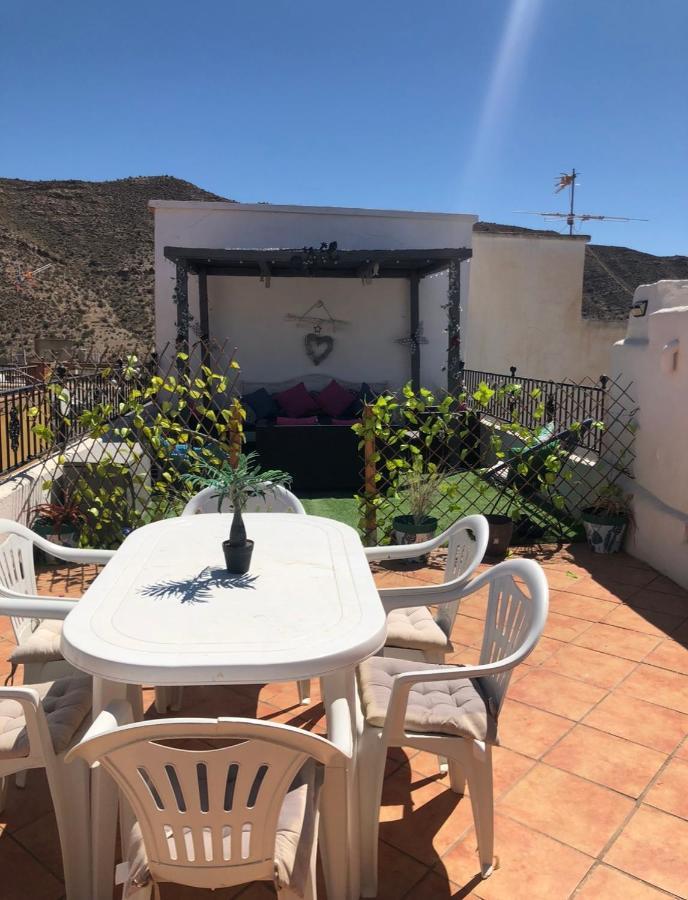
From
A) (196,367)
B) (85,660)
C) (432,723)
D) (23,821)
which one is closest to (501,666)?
(432,723)

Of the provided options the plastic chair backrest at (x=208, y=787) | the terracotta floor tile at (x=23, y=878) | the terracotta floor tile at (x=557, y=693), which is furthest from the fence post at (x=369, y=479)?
the plastic chair backrest at (x=208, y=787)

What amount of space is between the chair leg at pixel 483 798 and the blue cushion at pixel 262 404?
6.71 metres

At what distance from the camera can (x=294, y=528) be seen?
260 cm

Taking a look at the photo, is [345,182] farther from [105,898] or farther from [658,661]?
[105,898]

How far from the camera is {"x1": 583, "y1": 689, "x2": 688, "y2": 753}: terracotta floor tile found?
2.48 m

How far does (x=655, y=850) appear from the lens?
6.29 feet

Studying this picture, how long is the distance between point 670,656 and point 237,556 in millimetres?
2306

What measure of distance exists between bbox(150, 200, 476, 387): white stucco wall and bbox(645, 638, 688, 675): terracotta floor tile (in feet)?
22.3

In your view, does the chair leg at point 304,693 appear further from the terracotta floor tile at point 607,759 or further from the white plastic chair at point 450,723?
the terracotta floor tile at point 607,759

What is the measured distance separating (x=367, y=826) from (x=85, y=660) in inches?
35.1

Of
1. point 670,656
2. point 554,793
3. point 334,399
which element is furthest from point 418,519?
point 334,399

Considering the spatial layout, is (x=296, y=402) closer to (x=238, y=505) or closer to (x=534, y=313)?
(x=534, y=313)

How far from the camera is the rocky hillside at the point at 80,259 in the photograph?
27797mm

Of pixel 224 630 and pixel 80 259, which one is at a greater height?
pixel 80 259
